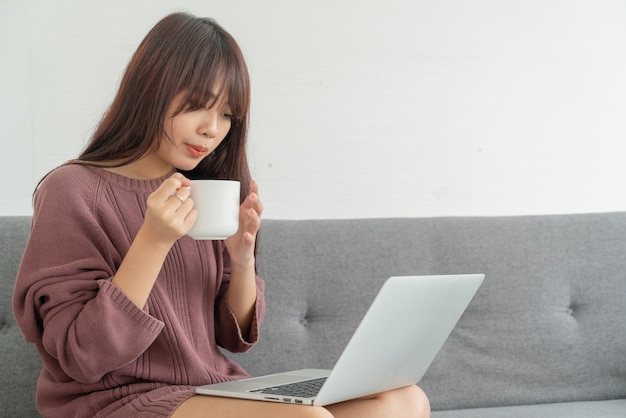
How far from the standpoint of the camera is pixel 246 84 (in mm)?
1393

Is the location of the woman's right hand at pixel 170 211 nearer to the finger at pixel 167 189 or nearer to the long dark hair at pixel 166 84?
the finger at pixel 167 189

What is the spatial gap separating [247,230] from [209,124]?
0.20 meters

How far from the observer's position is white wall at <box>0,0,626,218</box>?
1954 mm

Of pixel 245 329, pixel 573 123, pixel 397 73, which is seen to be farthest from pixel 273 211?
pixel 573 123

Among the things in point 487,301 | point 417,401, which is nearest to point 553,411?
point 487,301

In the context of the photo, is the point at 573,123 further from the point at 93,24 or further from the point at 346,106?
the point at 93,24

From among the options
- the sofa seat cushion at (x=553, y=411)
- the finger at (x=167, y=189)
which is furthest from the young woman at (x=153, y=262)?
the sofa seat cushion at (x=553, y=411)

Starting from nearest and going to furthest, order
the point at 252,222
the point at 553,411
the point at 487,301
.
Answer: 1. the point at 252,222
2. the point at 553,411
3. the point at 487,301

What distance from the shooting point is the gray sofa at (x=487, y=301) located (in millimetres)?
1785

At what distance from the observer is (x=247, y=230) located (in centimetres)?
141

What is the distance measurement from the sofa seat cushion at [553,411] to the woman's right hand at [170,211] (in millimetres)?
800

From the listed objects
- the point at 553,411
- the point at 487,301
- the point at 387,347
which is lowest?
the point at 553,411

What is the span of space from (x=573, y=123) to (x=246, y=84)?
1241 mm

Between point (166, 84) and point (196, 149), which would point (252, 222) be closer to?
point (196, 149)
